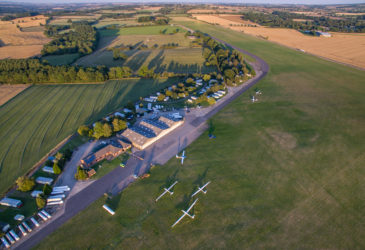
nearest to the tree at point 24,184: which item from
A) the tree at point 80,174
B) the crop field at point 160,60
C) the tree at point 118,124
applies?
the tree at point 80,174

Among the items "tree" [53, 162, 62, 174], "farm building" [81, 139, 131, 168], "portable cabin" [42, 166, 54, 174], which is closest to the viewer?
"tree" [53, 162, 62, 174]

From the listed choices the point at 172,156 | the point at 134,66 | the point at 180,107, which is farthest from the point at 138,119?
the point at 134,66

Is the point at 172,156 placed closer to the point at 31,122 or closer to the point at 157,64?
the point at 31,122

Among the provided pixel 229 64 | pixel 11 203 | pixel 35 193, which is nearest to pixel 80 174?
pixel 35 193

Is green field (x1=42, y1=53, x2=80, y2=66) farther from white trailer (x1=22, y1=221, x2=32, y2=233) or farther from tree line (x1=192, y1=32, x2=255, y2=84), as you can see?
white trailer (x1=22, y1=221, x2=32, y2=233)

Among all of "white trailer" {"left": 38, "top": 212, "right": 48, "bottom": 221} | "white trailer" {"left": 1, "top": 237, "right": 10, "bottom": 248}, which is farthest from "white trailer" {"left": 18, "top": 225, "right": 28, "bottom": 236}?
"white trailer" {"left": 38, "top": 212, "right": 48, "bottom": 221}

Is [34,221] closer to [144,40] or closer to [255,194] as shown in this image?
[255,194]

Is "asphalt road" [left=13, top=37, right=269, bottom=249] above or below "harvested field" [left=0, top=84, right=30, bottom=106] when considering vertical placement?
below
